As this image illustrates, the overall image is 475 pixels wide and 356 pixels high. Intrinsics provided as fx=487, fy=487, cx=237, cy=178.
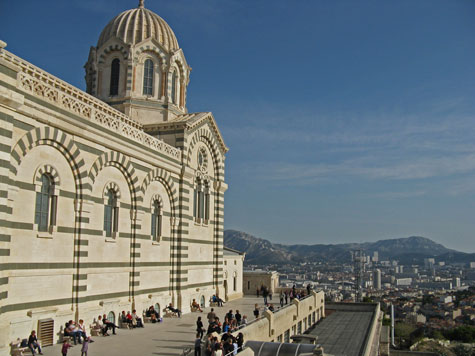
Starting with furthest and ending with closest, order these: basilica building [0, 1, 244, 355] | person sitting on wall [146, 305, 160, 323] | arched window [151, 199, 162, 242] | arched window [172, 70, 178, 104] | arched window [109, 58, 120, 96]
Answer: arched window [172, 70, 178, 104], arched window [109, 58, 120, 96], arched window [151, 199, 162, 242], person sitting on wall [146, 305, 160, 323], basilica building [0, 1, 244, 355]

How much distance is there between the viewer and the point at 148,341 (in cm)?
2111

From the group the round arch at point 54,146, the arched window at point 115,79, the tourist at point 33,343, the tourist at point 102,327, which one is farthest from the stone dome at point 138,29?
the tourist at point 33,343

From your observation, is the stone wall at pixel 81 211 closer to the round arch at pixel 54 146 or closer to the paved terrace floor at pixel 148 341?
the round arch at pixel 54 146

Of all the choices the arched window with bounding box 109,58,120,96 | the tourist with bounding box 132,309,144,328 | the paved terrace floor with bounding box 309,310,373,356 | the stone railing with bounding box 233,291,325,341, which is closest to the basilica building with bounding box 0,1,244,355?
the arched window with bounding box 109,58,120,96

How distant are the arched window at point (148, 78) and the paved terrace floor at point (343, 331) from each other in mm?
21358

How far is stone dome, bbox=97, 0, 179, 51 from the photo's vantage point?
119ft

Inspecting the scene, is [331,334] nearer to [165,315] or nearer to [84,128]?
[165,315]

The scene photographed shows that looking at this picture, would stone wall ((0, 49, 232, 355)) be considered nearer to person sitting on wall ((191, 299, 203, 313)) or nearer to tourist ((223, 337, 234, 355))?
person sitting on wall ((191, 299, 203, 313))

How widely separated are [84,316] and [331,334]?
20.1 metres

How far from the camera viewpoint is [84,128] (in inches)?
885

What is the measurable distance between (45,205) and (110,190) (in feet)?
16.1

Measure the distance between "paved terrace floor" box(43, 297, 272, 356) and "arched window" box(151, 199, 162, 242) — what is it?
16.6 ft

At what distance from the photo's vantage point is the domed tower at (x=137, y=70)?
34969mm

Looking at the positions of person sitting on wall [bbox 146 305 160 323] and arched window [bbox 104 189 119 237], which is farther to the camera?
person sitting on wall [bbox 146 305 160 323]
